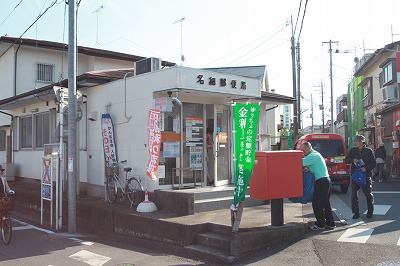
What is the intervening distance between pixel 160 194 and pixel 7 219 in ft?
11.6

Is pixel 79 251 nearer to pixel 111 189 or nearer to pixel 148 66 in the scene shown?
pixel 111 189

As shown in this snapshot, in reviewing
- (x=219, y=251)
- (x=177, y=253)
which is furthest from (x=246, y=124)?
(x=177, y=253)

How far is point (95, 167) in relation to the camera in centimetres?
1231

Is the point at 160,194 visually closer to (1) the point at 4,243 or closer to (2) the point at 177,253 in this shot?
(2) the point at 177,253

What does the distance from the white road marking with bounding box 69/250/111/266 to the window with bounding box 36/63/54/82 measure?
46.6 ft

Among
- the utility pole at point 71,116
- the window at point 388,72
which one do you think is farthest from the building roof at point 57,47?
the window at point 388,72

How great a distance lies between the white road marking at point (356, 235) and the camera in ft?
22.8

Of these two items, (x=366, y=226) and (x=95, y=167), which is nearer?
(x=366, y=226)

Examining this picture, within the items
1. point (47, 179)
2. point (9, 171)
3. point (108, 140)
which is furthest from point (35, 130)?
point (108, 140)

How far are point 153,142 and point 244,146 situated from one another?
131 inches

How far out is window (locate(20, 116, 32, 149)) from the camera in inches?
667

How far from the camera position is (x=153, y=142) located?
9508mm

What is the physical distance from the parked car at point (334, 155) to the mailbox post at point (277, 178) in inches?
266

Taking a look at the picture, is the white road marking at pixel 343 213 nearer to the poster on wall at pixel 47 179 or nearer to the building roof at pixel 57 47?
the poster on wall at pixel 47 179
